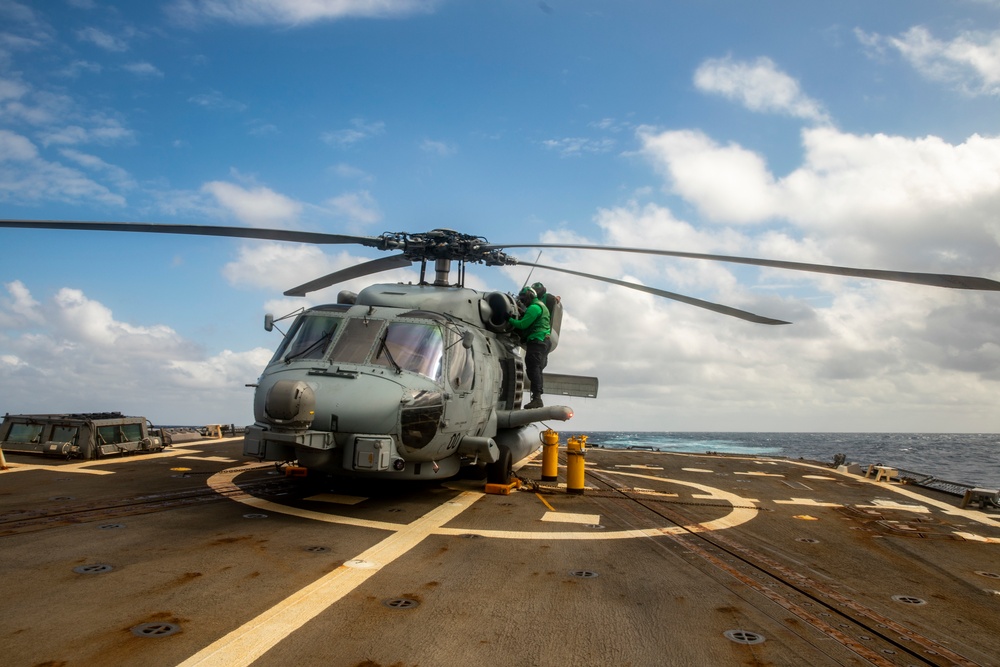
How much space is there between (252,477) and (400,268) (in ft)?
17.2

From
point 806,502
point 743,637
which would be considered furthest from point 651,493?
point 743,637

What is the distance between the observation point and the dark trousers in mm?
13094

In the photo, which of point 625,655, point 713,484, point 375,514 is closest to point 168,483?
point 375,514

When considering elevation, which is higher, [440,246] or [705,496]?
[440,246]

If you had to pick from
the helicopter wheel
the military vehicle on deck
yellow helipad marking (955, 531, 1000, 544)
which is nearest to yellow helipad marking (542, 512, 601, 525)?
the helicopter wheel

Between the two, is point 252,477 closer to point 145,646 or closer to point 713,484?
point 145,646

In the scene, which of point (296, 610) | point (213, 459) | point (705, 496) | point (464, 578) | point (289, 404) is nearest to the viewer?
point (296, 610)

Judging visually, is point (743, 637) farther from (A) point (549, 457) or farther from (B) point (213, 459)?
(B) point (213, 459)

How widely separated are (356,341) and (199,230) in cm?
298

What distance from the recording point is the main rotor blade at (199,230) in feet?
28.2

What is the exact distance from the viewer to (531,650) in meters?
4.09

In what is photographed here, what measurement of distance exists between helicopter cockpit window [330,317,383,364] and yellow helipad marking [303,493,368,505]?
7.04 ft

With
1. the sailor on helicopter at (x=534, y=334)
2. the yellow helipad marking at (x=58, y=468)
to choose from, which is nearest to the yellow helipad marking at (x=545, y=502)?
the sailor on helicopter at (x=534, y=334)

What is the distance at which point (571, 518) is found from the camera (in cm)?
905
